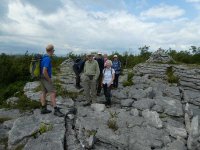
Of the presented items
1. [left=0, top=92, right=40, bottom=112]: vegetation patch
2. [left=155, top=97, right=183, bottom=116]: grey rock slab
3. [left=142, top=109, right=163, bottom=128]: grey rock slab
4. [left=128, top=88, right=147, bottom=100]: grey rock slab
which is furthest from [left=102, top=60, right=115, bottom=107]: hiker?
[left=0, top=92, right=40, bottom=112]: vegetation patch

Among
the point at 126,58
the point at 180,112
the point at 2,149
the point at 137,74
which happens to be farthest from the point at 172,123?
the point at 126,58

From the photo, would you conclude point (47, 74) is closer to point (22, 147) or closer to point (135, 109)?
point (22, 147)

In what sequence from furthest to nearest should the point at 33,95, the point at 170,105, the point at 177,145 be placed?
the point at 33,95
the point at 170,105
the point at 177,145

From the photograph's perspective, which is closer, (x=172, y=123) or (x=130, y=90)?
(x=172, y=123)

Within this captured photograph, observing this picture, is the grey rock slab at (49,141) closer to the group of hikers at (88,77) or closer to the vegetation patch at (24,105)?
the group of hikers at (88,77)

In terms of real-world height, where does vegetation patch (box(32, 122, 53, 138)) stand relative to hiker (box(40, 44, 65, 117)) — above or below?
below

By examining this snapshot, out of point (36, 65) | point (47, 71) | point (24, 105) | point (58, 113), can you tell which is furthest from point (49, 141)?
point (24, 105)

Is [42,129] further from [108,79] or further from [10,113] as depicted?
[108,79]

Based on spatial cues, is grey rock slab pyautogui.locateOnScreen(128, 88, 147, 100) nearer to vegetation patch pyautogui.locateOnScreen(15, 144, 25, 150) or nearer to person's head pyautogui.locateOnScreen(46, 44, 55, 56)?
person's head pyautogui.locateOnScreen(46, 44, 55, 56)

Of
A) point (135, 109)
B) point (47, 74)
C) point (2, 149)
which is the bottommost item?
point (2, 149)

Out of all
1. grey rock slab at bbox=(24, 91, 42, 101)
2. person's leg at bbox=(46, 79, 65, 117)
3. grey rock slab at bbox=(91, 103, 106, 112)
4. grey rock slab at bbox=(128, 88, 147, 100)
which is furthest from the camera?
grey rock slab at bbox=(128, 88, 147, 100)

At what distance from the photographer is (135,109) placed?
39.4 feet

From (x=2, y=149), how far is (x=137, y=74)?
37.5 feet

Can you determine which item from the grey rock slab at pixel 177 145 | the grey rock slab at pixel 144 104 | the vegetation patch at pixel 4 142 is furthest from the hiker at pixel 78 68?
the grey rock slab at pixel 177 145
